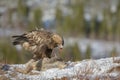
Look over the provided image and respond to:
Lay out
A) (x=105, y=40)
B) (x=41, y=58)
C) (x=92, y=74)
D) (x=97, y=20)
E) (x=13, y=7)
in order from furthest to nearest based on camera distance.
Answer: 1. (x=13, y=7)
2. (x=97, y=20)
3. (x=105, y=40)
4. (x=41, y=58)
5. (x=92, y=74)

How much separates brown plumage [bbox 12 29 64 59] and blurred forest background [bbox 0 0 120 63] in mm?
42140

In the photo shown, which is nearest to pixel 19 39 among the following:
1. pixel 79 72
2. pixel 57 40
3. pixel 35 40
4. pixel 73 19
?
pixel 35 40

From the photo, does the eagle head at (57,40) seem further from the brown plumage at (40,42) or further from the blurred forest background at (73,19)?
the blurred forest background at (73,19)

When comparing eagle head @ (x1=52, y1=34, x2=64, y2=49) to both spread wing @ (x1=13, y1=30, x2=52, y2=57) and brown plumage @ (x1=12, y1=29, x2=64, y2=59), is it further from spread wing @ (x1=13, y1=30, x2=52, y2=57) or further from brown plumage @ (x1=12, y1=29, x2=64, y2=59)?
spread wing @ (x1=13, y1=30, x2=52, y2=57)

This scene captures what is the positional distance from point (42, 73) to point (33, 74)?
0.56ft

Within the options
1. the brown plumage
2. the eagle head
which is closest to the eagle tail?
the brown plumage

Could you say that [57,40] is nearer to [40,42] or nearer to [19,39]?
[40,42]

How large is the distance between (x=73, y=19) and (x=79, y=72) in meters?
60.6

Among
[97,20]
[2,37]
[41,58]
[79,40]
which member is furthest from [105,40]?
[41,58]

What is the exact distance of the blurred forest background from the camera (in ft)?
192

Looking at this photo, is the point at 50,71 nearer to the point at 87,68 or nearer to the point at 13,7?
the point at 87,68

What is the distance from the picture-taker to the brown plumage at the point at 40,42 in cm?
1039

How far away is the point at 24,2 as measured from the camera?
73938mm

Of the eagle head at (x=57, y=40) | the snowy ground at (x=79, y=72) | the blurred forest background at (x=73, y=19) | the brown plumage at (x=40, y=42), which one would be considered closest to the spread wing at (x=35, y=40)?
the brown plumage at (x=40, y=42)
